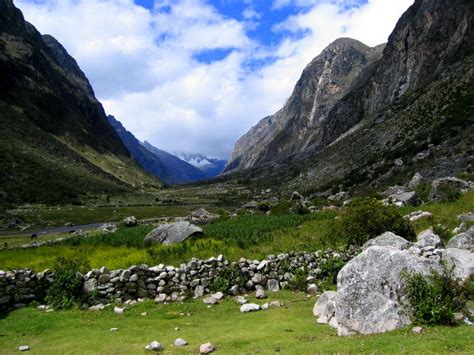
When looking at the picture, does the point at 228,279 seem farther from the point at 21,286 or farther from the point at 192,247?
the point at 21,286

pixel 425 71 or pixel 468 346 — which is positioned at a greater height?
pixel 425 71

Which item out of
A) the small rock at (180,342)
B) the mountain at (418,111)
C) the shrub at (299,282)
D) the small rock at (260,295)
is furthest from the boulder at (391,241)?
the mountain at (418,111)

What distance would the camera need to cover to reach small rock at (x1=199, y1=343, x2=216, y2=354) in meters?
14.0

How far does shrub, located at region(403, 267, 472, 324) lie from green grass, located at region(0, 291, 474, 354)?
582mm

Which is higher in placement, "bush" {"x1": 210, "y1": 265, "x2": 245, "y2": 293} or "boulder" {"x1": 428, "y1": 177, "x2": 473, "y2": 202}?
"boulder" {"x1": 428, "y1": 177, "x2": 473, "y2": 202}

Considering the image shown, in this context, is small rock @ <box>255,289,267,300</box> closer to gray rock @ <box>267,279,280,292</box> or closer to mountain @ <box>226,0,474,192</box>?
gray rock @ <box>267,279,280,292</box>

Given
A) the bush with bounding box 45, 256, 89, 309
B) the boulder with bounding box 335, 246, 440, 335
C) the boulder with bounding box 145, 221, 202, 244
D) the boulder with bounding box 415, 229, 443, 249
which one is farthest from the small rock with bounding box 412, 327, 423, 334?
the boulder with bounding box 145, 221, 202, 244

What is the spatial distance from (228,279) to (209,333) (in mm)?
6819

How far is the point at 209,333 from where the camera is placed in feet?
53.3

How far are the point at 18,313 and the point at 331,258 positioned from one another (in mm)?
15774

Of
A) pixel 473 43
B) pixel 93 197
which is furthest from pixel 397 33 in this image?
pixel 93 197

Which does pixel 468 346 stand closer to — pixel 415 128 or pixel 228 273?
pixel 228 273

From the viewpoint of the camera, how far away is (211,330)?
54.6 feet

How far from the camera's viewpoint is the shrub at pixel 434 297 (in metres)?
14.1
